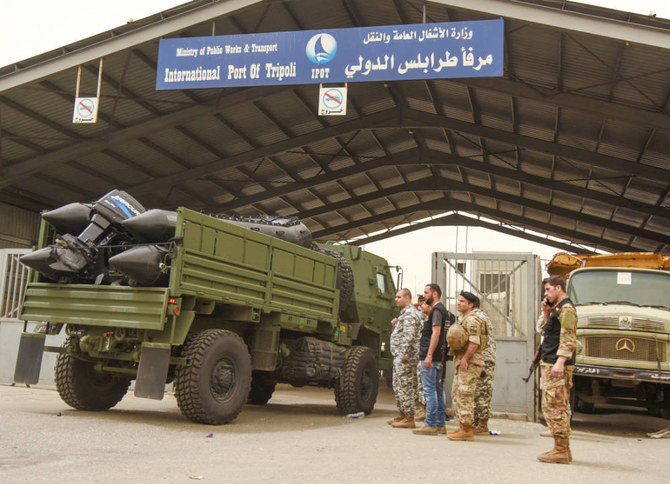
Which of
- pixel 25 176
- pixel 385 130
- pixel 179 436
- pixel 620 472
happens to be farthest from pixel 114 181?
pixel 620 472

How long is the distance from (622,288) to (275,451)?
22.7ft

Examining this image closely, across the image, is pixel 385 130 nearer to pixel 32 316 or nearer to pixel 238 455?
pixel 32 316

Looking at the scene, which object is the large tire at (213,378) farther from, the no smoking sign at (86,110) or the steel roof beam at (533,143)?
the steel roof beam at (533,143)

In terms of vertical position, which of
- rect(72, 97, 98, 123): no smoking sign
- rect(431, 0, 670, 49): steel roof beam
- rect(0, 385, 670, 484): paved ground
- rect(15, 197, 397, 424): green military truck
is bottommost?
rect(0, 385, 670, 484): paved ground

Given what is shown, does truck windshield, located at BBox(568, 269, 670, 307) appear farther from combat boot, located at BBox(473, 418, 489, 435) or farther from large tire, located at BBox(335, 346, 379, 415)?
large tire, located at BBox(335, 346, 379, 415)

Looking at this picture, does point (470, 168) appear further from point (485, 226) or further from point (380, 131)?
point (485, 226)

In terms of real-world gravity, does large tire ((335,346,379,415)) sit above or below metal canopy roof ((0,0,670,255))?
below

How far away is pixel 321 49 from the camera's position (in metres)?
13.5

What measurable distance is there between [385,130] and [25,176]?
11378 millimetres

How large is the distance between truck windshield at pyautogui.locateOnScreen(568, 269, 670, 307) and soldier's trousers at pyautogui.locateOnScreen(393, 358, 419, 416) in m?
3.40

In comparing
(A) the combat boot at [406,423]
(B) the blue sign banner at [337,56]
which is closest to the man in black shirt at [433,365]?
(A) the combat boot at [406,423]

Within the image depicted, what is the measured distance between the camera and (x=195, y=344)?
26.6 ft

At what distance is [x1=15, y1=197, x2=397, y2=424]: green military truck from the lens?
7875mm

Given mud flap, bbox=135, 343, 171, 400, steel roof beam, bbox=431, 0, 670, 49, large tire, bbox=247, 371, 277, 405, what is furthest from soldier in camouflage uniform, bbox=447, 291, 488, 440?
steel roof beam, bbox=431, 0, 670, 49
